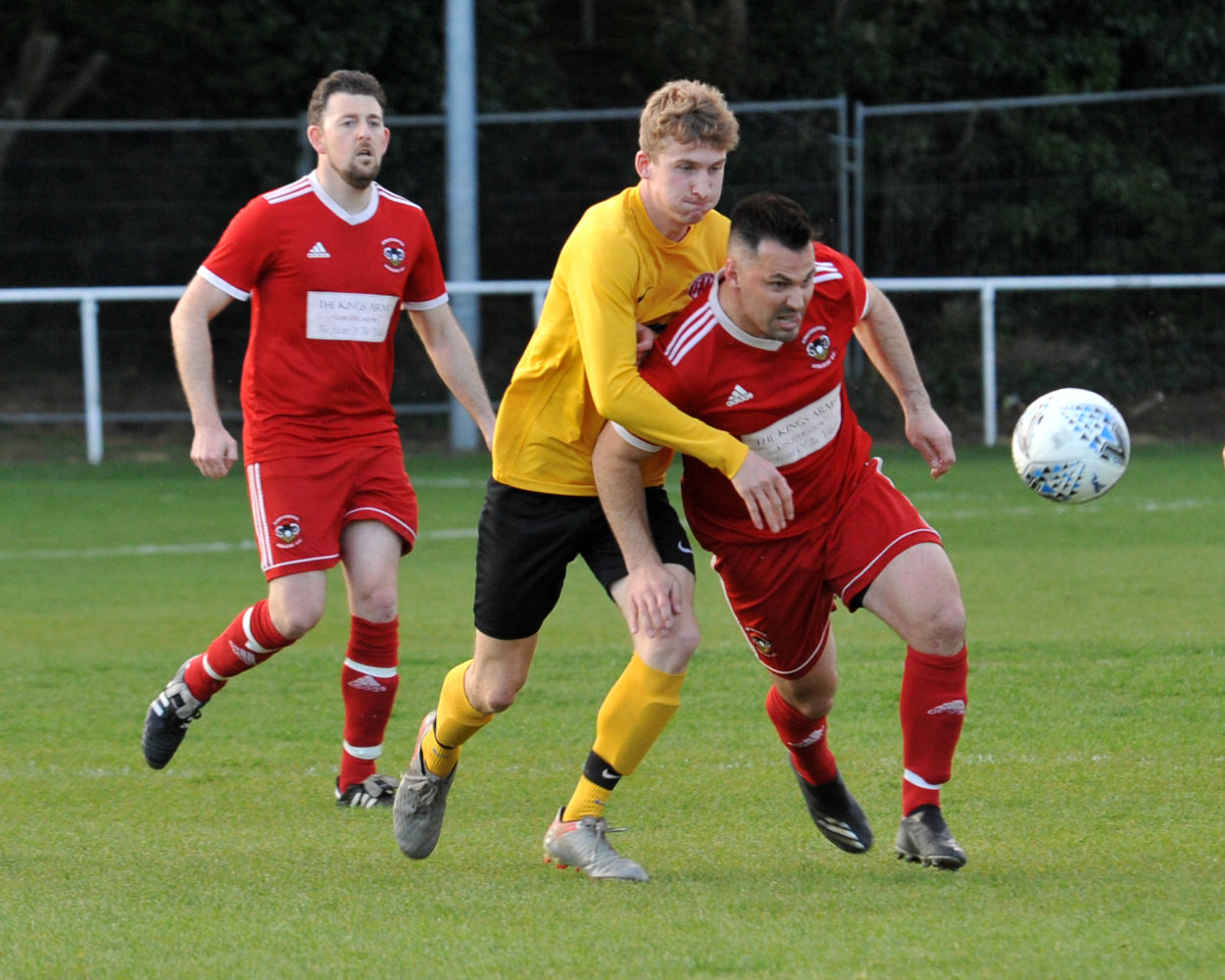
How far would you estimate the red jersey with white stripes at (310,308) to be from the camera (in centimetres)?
526

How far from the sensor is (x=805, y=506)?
13.8 ft

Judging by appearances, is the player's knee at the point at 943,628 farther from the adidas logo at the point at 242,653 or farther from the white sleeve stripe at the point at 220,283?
the white sleeve stripe at the point at 220,283

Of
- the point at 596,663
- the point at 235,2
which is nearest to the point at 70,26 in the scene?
the point at 235,2

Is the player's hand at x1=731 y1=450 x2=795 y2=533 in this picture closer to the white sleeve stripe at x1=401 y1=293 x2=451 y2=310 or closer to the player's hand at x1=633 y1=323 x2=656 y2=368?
the player's hand at x1=633 y1=323 x2=656 y2=368

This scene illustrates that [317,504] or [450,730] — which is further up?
[317,504]

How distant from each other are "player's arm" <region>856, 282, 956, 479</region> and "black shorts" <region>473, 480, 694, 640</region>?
25.4 inches

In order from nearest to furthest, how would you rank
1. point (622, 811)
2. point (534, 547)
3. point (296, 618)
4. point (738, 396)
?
point (738, 396) → point (534, 547) → point (622, 811) → point (296, 618)

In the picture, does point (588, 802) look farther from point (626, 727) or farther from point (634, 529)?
point (634, 529)

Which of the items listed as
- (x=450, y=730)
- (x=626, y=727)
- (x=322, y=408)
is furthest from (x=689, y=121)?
(x=322, y=408)

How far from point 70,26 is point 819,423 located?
1752cm

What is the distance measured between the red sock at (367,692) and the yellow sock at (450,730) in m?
0.74

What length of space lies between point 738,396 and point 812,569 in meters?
0.46

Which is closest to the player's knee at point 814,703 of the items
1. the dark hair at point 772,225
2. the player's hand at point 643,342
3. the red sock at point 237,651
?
the player's hand at point 643,342

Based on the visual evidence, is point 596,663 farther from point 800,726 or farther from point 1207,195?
point 1207,195
